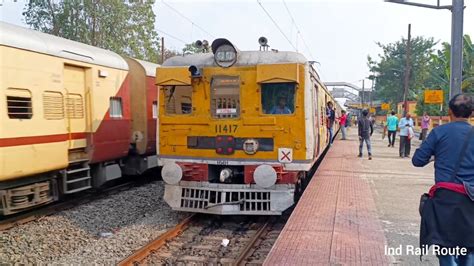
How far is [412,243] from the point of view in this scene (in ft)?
19.0

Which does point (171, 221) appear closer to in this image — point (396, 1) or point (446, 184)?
point (446, 184)

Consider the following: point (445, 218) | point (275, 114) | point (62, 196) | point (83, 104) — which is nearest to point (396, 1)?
point (275, 114)

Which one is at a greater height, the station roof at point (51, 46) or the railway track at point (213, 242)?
the station roof at point (51, 46)

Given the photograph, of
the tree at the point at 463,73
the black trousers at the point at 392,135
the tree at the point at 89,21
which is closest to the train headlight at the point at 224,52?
the black trousers at the point at 392,135

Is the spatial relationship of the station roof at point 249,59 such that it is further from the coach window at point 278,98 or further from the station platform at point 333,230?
the station platform at point 333,230

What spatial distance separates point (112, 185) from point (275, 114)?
21.3 feet

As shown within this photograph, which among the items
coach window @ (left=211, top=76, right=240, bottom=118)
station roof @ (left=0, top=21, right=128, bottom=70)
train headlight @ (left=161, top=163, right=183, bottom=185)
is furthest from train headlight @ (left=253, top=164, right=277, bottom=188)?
station roof @ (left=0, top=21, right=128, bottom=70)

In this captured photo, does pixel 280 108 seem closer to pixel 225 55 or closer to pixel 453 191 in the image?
pixel 225 55

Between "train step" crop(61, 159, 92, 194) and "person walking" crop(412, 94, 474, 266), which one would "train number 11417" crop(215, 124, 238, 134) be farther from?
"person walking" crop(412, 94, 474, 266)

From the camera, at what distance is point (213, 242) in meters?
7.02

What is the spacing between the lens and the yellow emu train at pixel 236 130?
757 cm

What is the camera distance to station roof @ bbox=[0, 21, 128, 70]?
7230 mm

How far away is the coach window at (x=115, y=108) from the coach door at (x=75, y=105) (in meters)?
1.18

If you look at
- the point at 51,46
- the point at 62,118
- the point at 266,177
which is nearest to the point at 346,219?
the point at 266,177
